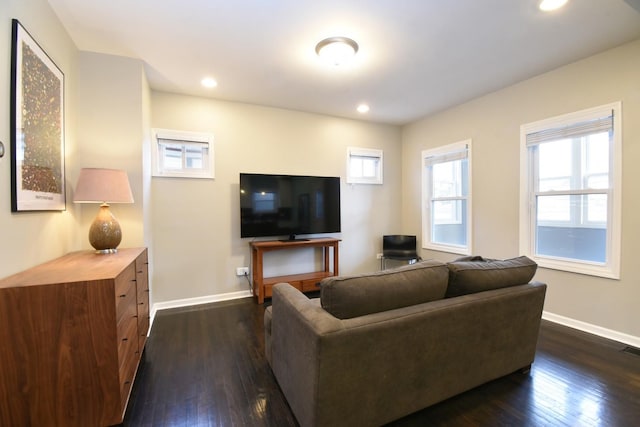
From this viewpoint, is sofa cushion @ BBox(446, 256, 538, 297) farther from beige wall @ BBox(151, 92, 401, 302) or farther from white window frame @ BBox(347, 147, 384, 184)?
white window frame @ BBox(347, 147, 384, 184)

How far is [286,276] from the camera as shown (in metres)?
3.92

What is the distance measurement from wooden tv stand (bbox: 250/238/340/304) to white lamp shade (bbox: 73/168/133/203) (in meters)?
1.64

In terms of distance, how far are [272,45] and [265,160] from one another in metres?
1.68

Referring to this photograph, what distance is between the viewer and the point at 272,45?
242 centimetres

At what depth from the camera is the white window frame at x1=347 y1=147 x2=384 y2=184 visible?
176 inches

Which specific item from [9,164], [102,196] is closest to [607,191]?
[102,196]

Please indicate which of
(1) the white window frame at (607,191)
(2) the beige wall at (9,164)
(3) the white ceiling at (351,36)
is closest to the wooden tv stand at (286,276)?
(2) the beige wall at (9,164)

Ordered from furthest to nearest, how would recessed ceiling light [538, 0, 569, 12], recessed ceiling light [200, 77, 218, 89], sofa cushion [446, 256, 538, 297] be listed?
recessed ceiling light [200, 77, 218, 89], recessed ceiling light [538, 0, 569, 12], sofa cushion [446, 256, 538, 297]

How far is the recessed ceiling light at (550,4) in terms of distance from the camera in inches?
75.5

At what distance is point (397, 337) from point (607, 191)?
109 inches

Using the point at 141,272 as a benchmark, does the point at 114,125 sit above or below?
above

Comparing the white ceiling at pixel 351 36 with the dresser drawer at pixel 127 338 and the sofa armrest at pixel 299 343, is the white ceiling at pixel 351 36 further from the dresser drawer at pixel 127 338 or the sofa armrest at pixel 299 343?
the dresser drawer at pixel 127 338

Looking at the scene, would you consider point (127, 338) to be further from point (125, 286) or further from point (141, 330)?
point (141, 330)

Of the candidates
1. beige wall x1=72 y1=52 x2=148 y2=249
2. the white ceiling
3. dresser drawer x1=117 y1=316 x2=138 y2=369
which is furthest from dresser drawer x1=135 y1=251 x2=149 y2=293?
the white ceiling
